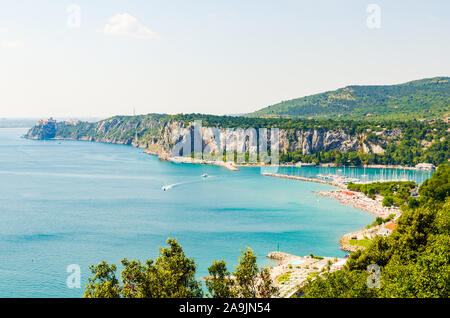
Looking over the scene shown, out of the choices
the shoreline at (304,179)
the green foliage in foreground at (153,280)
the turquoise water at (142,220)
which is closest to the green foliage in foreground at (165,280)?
the green foliage in foreground at (153,280)

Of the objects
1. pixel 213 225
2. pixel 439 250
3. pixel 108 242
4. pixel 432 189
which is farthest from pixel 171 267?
pixel 432 189

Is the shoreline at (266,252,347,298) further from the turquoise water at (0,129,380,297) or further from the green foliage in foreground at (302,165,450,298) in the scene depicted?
the green foliage in foreground at (302,165,450,298)

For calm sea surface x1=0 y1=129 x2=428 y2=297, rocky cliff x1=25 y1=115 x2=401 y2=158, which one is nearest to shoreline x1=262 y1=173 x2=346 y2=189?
calm sea surface x1=0 y1=129 x2=428 y2=297

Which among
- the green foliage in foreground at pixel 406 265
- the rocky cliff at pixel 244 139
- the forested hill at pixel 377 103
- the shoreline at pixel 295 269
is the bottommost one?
the shoreline at pixel 295 269

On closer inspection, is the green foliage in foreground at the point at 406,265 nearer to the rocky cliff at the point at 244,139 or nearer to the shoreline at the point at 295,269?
the shoreline at the point at 295,269

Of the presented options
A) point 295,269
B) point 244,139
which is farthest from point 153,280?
point 244,139
